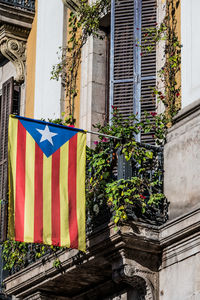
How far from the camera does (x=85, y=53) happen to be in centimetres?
1619

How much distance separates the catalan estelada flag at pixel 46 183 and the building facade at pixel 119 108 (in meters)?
0.47

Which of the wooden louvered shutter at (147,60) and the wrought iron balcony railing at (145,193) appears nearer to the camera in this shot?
the wrought iron balcony railing at (145,193)

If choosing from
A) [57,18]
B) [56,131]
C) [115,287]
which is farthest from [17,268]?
[57,18]

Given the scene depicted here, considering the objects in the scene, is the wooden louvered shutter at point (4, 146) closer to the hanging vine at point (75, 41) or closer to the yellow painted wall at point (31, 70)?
the yellow painted wall at point (31, 70)

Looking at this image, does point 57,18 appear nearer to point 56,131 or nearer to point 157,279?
point 56,131

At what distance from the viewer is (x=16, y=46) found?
18.2 m

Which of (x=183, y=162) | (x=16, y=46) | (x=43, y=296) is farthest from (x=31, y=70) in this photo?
(x=183, y=162)

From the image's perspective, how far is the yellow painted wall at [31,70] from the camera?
58.1ft

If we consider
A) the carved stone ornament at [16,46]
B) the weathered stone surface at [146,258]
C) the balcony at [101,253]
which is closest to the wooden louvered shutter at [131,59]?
the balcony at [101,253]

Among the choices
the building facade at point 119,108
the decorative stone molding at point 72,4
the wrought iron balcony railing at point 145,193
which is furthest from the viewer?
the decorative stone molding at point 72,4

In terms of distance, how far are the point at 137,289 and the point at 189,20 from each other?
141 inches

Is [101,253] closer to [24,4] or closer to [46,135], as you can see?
[46,135]

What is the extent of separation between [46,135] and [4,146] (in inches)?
204

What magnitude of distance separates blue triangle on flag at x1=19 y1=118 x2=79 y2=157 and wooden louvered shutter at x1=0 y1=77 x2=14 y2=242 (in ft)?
13.9
